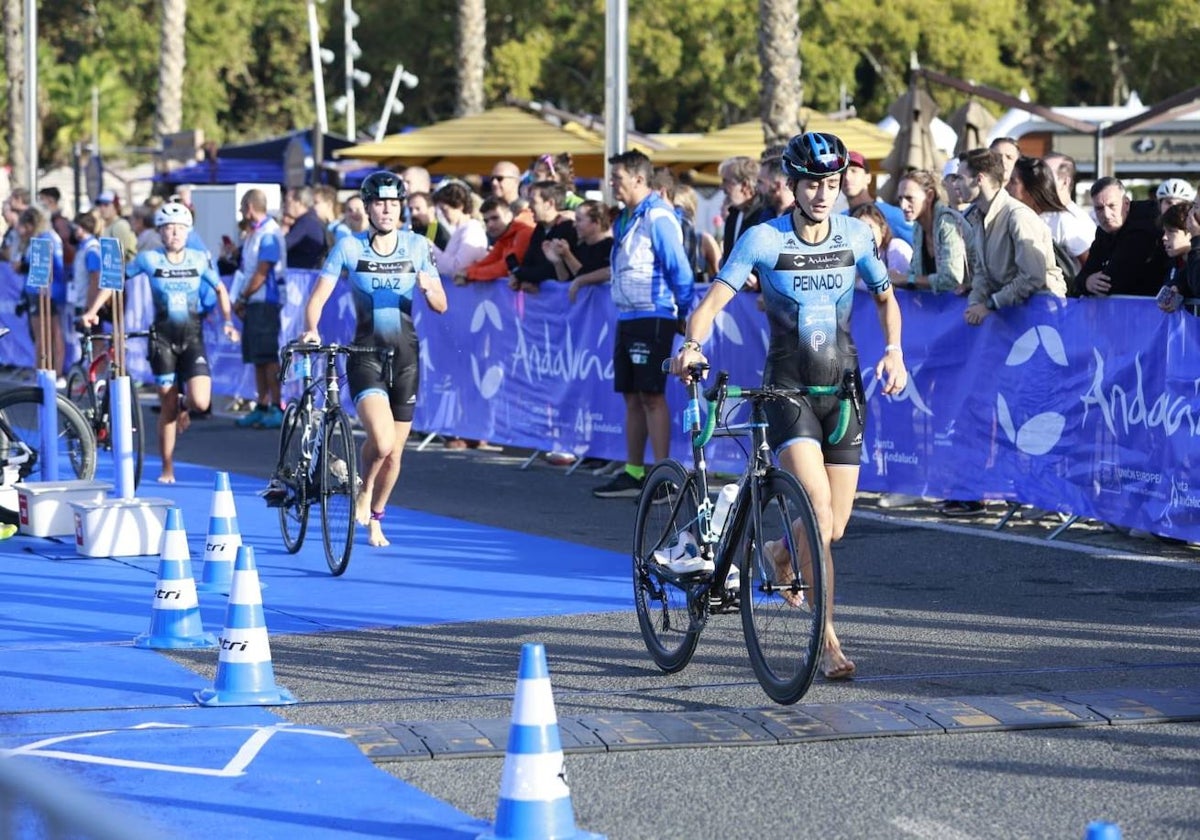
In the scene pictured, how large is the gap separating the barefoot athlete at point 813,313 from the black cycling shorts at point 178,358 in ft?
23.4

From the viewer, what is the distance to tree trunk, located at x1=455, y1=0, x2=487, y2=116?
3134 cm

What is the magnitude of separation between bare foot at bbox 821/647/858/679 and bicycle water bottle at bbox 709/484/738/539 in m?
0.60

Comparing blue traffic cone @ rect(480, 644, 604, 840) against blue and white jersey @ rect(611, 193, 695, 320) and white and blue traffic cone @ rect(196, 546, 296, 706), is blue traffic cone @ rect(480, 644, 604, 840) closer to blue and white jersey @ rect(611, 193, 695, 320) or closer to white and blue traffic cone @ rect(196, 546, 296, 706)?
white and blue traffic cone @ rect(196, 546, 296, 706)

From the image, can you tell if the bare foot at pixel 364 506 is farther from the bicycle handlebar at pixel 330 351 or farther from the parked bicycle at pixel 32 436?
the parked bicycle at pixel 32 436

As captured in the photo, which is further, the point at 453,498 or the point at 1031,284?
the point at 453,498

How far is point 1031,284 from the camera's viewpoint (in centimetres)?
1142

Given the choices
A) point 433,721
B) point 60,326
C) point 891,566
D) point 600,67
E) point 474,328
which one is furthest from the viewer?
point 600,67

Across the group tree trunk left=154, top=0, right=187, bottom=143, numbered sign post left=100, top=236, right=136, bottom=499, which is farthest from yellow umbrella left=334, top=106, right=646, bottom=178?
numbered sign post left=100, top=236, right=136, bottom=499

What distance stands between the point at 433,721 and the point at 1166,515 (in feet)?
16.9

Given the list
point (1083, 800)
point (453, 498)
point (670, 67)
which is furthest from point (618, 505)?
point (670, 67)

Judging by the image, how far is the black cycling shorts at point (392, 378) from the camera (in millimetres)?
10891

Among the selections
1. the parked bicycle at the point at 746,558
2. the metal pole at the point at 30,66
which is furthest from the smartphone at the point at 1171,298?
the metal pole at the point at 30,66

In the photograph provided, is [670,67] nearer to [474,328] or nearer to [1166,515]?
[474,328]

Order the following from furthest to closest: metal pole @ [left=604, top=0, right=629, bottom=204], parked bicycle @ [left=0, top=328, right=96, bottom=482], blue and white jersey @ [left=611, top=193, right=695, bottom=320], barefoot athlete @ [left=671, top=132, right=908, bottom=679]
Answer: metal pole @ [left=604, top=0, right=629, bottom=204]
blue and white jersey @ [left=611, top=193, right=695, bottom=320]
parked bicycle @ [left=0, top=328, right=96, bottom=482]
barefoot athlete @ [left=671, top=132, right=908, bottom=679]
